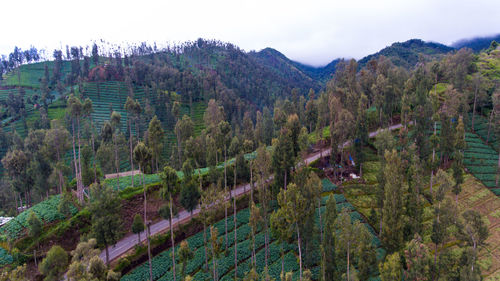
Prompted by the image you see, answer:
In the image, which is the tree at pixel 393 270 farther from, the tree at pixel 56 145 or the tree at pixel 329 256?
the tree at pixel 56 145

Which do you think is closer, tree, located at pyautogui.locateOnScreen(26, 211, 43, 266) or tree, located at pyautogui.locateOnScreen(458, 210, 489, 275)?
tree, located at pyautogui.locateOnScreen(458, 210, 489, 275)

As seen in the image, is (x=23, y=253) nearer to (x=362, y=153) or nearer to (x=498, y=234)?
(x=362, y=153)

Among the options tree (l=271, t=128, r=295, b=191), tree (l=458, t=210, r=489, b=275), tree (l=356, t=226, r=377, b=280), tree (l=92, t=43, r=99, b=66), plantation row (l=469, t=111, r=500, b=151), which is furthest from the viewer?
tree (l=92, t=43, r=99, b=66)

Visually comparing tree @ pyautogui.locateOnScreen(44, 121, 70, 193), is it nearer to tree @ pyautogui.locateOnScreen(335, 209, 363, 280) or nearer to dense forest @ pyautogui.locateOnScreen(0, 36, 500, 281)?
dense forest @ pyautogui.locateOnScreen(0, 36, 500, 281)

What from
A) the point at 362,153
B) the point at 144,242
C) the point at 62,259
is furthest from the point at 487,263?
the point at 62,259

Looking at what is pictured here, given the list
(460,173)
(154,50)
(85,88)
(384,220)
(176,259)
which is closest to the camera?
(384,220)

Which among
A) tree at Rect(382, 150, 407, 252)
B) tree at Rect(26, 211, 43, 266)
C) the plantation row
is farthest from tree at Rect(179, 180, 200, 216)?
the plantation row
